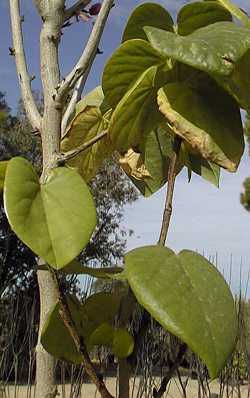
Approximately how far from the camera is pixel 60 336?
385 millimetres

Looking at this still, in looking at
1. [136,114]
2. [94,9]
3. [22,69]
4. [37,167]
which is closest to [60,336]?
[136,114]

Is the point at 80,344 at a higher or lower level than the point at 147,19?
lower

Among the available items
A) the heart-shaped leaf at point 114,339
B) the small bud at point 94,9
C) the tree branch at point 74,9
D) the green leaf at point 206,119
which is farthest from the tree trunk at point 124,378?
the small bud at point 94,9

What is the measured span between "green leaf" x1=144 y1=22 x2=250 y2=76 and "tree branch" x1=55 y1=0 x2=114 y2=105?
0.15 m

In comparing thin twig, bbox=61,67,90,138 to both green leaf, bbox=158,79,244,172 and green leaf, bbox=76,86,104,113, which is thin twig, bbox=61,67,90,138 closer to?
green leaf, bbox=76,86,104,113

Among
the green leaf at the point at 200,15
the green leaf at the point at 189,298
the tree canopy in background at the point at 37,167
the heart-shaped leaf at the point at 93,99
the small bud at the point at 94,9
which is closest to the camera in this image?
the green leaf at the point at 189,298

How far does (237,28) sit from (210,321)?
0.14m

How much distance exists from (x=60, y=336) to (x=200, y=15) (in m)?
0.20

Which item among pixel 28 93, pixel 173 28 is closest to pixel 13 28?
pixel 28 93

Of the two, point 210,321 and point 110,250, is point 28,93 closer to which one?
point 210,321

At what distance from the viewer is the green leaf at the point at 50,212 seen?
0.31m

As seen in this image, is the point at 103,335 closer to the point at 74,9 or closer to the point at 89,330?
the point at 89,330

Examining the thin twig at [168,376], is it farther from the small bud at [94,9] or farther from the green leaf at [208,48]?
the small bud at [94,9]

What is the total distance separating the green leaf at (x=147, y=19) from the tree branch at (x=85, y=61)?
0.27 ft
